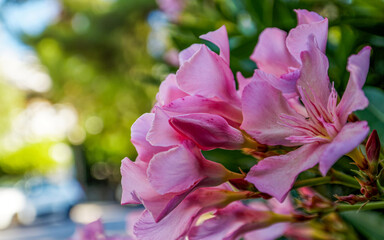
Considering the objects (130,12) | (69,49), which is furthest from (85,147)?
(130,12)

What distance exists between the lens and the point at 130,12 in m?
10.5

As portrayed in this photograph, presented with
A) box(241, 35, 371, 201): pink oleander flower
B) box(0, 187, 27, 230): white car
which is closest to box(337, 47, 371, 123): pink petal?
box(241, 35, 371, 201): pink oleander flower

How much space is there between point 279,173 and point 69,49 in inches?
474

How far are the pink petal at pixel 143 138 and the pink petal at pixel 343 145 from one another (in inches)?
4.4

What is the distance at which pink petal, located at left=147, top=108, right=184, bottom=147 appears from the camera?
302 mm

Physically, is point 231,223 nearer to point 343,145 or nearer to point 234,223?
point 234,223

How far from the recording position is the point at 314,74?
298 millimetres

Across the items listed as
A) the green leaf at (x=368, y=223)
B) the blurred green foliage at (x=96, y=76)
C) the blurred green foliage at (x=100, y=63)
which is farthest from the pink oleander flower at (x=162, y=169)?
the blurred green foliage at (x=100, y=63)

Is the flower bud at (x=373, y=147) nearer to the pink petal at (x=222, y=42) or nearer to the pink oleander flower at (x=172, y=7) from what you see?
the pink petal at (x=222, y=42)

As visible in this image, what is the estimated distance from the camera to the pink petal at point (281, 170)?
0.28 m

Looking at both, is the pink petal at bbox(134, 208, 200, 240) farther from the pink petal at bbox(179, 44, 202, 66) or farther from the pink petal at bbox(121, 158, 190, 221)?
the pink petal at bbox(179, 44, 202, 66)

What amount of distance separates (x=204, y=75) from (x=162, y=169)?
8 cm

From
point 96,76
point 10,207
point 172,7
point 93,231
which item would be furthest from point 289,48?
point 96,76

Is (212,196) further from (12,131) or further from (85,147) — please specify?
(12,131)
